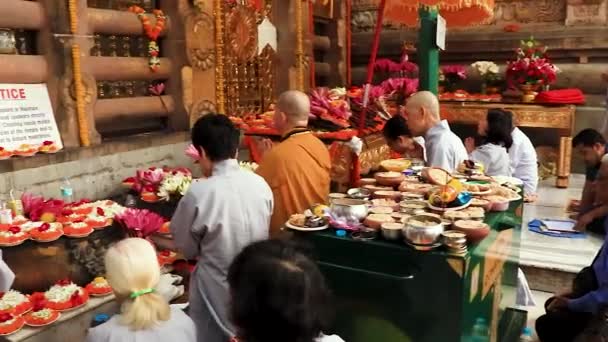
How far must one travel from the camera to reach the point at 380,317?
255cm

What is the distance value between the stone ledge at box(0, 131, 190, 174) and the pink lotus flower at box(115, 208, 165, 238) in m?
1.00

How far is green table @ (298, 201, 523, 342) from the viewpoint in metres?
2.39

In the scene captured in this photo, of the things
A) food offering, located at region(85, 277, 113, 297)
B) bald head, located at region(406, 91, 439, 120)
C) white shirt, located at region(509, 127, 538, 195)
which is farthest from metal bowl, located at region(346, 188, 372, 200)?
white shirt, located at region(509, 127, 538, 195)

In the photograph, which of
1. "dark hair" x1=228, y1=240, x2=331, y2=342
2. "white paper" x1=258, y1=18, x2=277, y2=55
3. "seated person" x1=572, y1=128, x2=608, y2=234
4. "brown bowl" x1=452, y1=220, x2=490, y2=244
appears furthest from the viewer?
"white paper" x1=258, y1=18, x2=277, y2=55

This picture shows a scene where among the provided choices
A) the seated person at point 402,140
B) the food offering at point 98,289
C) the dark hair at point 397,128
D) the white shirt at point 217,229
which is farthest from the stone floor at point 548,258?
the food offering at point 98,289

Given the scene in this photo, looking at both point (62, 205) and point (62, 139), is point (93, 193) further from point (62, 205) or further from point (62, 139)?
point (62, 205)

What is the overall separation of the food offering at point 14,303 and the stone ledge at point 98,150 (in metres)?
1.29

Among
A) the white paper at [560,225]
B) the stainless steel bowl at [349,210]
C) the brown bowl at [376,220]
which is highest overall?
the stainless steel bowl at [349,210]

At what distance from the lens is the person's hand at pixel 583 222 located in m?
5.29

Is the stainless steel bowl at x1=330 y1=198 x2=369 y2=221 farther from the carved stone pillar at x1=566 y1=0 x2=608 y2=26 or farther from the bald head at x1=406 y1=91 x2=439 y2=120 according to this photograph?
the carved stone pillar at x1=566 y1=0 x2=608 y2=26

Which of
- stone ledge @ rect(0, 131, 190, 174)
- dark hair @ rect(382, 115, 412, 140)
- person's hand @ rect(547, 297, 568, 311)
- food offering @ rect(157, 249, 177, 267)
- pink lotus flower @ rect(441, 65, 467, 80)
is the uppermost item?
pink lotus flower @ rect(441, 65, 467, 80)

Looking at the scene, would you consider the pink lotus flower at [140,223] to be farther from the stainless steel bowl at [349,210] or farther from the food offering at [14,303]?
the stainless steel bowl at [349,210]

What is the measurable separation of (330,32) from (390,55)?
1.16m

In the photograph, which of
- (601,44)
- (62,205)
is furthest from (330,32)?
(62,205)
